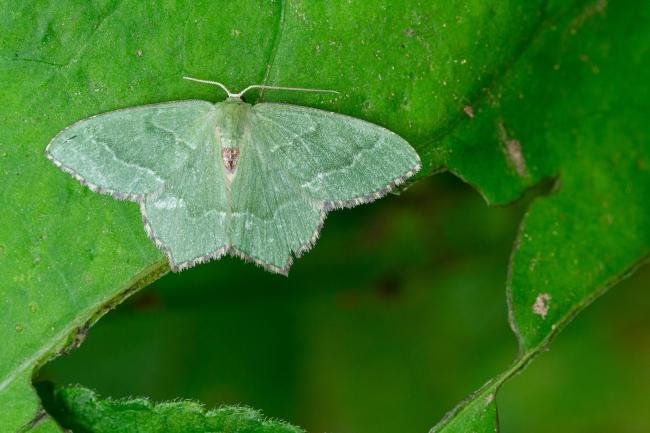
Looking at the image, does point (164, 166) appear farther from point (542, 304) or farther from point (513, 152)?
point (542, 304)

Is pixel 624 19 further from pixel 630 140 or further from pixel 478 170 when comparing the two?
pixel 478 170

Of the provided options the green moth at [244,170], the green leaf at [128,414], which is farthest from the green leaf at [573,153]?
the green leaf at [128,414]

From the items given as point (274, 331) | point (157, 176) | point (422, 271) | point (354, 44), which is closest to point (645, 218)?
point (422, 271)

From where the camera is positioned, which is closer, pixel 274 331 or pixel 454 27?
pixel 454 27

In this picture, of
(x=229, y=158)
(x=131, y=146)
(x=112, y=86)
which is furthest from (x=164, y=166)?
(x=112, y=86)

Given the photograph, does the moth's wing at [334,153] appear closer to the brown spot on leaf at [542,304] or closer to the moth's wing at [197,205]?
the moth's wing at [197,205]

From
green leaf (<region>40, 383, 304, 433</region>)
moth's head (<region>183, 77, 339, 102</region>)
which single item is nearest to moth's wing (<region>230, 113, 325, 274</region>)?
moth's head (<region>183, 77, 339, 102</region>)
